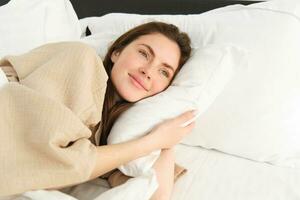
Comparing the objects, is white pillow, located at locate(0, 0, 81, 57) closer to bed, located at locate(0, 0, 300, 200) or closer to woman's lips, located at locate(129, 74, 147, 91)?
bed, located at locate(0, 0, 300, 200)

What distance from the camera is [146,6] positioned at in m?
1.50

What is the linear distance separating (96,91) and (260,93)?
0.47 m

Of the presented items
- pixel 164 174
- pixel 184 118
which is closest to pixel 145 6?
pixel 184 118

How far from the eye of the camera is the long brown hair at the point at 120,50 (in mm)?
1025

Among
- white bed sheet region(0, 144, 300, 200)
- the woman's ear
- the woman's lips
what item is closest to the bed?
white bed sheet region(0, 144, 300, 200)

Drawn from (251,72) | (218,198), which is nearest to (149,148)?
(218,198)

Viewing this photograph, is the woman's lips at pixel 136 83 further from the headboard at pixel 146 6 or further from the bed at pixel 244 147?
the headboard at pixel 146 6

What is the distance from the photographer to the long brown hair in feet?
3.36

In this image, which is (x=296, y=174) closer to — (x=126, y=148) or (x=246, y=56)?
(x=246, y=56)

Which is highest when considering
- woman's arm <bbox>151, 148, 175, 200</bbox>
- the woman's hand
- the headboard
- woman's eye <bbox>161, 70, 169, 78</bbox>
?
the headboard

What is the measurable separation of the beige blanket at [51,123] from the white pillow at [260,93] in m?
0.39

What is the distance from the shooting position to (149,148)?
0.93 metres

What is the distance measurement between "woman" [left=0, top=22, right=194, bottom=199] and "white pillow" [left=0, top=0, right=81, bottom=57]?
0.27 m

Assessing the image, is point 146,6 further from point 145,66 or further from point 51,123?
point 51,123
